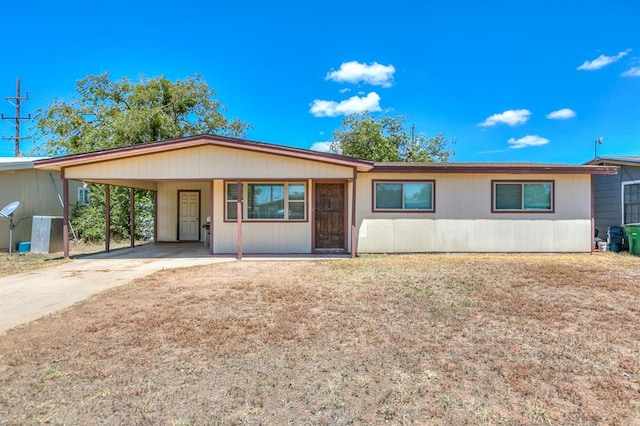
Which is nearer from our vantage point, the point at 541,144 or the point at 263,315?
the point at 263,315

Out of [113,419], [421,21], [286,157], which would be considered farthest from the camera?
[421,21]

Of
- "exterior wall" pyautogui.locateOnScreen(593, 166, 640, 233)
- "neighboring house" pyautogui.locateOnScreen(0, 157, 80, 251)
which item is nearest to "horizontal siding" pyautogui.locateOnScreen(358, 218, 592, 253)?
"exterior wall" pyautogui.locateOnScreen(593, 166, 640, 233)

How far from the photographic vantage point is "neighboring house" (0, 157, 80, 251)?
11977 mm

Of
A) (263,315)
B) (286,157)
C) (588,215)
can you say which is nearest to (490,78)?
(588,215)

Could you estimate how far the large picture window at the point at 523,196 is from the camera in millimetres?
11086

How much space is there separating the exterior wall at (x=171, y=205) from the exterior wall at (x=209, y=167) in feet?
15.3

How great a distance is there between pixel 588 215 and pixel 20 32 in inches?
1060

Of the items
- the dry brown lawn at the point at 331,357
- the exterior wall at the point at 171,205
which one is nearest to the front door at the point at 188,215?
the exterior wall at the point at 171,205

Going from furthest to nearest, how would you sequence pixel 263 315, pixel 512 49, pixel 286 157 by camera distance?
pixel 512 49 < pixel 286 157 < pixel 263 315

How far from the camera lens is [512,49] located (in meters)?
→ 20.7

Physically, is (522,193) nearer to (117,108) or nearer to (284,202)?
(284,202)

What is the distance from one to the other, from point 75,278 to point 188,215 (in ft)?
24.7

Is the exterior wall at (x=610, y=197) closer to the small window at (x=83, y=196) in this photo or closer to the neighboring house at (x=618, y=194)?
the neighboring house at (x=618, y=194)

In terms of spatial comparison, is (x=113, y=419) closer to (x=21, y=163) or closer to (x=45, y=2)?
(x=21, y=163)
